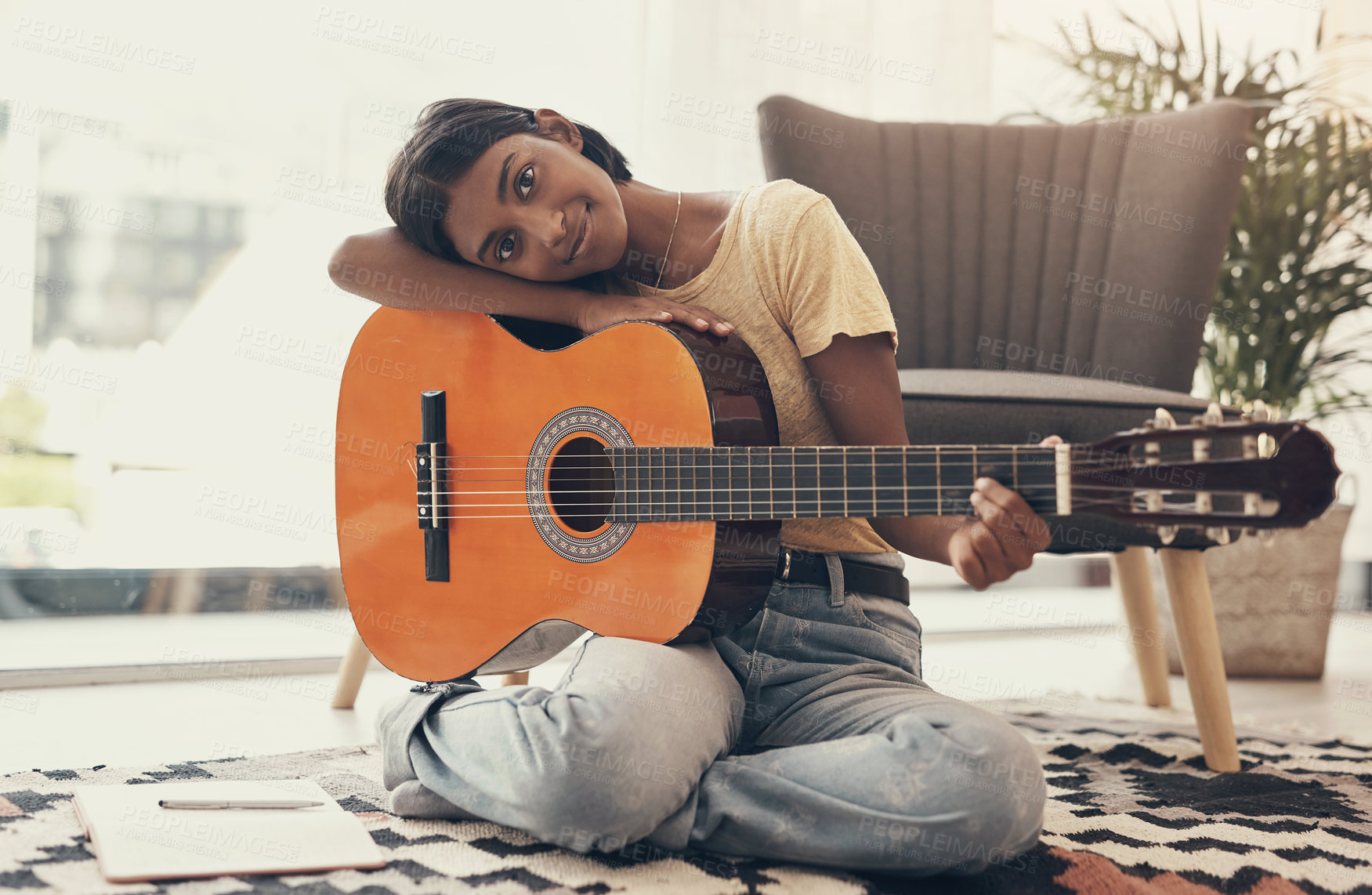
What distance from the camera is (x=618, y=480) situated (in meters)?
0.96

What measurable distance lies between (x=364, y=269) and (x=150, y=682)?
98 cm

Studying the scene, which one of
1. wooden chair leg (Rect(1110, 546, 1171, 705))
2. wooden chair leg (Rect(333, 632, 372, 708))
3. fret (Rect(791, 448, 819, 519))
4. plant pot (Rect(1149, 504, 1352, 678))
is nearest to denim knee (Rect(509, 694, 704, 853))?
fret (Rect(791, 448, 819, 519))

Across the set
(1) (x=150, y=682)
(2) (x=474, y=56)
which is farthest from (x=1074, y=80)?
(1) (x=150, y=682)

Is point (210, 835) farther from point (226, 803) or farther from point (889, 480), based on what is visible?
point (889, 480)

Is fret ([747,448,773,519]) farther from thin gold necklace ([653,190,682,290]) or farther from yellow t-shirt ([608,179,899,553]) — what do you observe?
thin gold necklace ([653,190,682,290])

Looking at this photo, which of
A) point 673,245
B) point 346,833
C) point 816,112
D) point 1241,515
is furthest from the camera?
point 816,112

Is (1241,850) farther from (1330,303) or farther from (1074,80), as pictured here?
(1074,80)

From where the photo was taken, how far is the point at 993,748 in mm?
812

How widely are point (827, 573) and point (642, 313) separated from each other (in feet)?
1.03

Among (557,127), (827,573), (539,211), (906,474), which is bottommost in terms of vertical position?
(827,573)

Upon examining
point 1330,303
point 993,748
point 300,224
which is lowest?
point 993,748

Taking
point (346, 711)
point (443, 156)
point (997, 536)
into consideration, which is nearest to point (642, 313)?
point (443, 156)

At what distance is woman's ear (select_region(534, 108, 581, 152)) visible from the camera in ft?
3.76

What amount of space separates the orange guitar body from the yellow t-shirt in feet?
0.27
